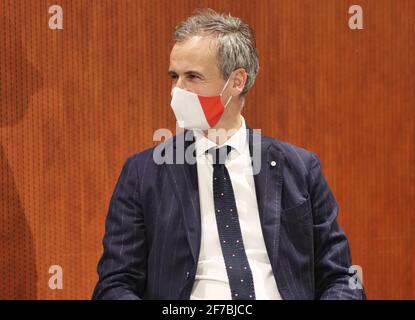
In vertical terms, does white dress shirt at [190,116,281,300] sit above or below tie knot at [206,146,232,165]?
below

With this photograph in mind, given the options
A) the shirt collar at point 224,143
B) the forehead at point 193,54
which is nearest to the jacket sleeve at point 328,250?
the shirt collar at point 224,143

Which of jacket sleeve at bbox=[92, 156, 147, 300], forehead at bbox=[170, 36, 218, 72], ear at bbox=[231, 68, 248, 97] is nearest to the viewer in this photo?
jacket sleeve at bbox=[92, 156, 147, 300]

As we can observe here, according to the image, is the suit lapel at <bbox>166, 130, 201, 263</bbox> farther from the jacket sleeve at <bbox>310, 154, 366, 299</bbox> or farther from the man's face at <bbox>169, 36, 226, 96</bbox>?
the jacket sleeve at <bbox>310, 154, 366, 299</bbox>

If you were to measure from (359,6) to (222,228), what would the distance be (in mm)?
1286

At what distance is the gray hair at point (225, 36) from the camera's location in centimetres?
218

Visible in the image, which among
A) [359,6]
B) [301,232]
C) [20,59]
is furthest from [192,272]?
[359,6]

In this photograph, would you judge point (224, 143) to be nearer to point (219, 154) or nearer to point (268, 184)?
point (219, 154)

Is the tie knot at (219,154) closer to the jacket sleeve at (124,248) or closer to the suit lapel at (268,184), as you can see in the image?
the suit lapel at (268,184)

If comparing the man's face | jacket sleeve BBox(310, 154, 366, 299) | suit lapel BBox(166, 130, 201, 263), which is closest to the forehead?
the man's face

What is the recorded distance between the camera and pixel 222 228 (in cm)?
212

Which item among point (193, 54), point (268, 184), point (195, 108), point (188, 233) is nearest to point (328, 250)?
point (268, 184)

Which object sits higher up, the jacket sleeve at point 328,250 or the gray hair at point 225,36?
the gray hair at point 225,36

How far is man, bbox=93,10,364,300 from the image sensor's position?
209 cm
